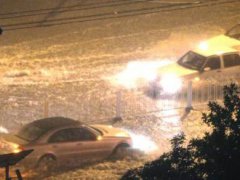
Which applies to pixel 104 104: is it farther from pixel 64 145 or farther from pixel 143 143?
pixel 64 145

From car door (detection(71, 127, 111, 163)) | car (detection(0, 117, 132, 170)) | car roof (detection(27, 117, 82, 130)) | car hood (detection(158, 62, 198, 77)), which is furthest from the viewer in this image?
car hood (detection(158, 62, 198, 77))

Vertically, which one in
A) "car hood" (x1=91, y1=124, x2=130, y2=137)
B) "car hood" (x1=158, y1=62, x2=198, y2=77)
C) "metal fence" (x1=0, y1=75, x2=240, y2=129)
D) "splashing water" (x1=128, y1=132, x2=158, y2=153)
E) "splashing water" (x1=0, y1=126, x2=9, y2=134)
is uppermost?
"car hood" (x1=158, y1=62, x2=198, y2=77)

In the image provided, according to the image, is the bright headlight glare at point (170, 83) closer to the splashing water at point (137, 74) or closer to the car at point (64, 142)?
the splashing water at point (137, 74)

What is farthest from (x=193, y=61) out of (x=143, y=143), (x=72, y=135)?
(x=72, y=135)

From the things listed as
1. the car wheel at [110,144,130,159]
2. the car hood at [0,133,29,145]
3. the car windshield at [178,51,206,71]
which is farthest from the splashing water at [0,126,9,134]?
the car windshield at [178,51,206,71]

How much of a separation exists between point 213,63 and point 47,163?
302 inches

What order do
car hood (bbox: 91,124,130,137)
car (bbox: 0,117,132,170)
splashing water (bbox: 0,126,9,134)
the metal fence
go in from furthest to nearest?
the metal fence → splashing water (bbox: 0,126,9,134) → car hood (bbox: 91,124,130,137) → car (bbox: 0,117,132,170)

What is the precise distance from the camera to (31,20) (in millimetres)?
29391

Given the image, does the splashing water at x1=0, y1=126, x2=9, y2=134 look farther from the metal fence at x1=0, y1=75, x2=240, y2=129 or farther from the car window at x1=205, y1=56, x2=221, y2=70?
the car window at x1=205, y1=56, x2=221, y2=70

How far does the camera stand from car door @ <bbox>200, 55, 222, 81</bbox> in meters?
21.8

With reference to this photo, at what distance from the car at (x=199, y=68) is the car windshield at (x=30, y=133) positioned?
5.54 metres

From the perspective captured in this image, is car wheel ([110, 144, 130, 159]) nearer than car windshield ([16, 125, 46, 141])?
No

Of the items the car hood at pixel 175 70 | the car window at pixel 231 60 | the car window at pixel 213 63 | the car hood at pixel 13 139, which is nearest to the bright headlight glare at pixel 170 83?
the car hood at pixel 175 70

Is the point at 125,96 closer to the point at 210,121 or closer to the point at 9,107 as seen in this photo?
the point at 9,107
